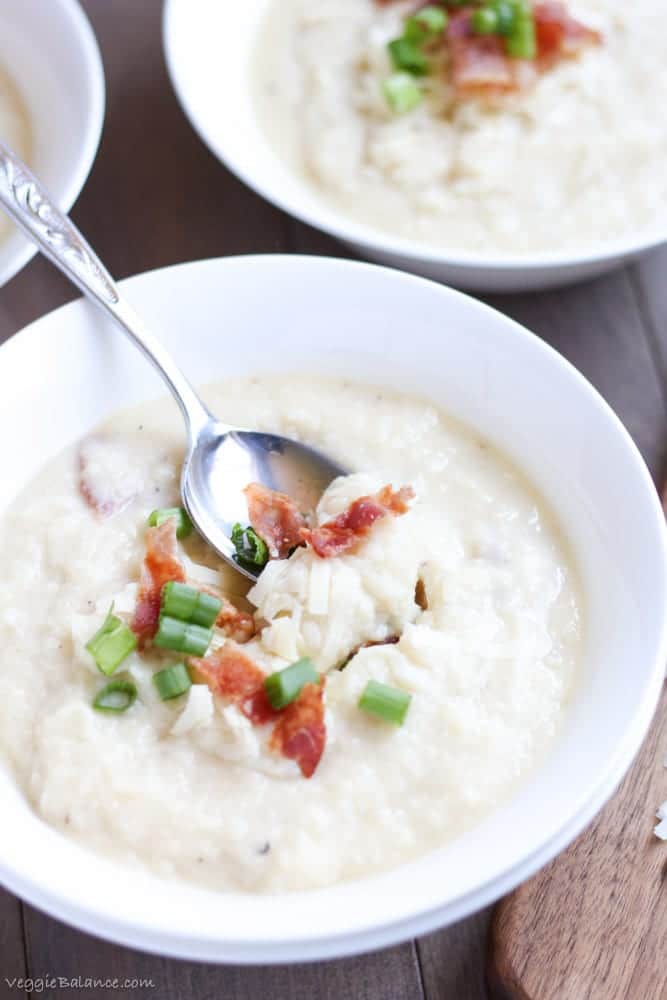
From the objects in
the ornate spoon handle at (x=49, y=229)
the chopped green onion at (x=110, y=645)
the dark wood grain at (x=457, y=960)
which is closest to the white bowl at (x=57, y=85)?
the ornate spoon handle at (x=49, y=229)

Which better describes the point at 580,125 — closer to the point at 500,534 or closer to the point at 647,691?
the point at 500,534

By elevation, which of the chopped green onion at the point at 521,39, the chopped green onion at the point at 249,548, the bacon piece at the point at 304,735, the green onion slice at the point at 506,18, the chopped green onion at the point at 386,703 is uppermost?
the chopped green onion at the point at 249,548

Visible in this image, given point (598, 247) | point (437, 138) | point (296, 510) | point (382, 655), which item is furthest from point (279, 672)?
point (437, 138)

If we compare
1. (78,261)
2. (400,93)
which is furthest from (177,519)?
(400,93)

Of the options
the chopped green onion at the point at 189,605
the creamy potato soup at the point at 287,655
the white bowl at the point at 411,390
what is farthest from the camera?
the chopped green onion at the point at 189,605

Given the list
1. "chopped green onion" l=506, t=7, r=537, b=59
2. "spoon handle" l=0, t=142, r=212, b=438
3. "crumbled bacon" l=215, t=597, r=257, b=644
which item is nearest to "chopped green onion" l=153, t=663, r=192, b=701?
"crumbled bacon" l=215, t=597, r=257, b=644

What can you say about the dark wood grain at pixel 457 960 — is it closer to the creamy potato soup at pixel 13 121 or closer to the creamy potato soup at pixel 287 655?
the creamy potato soup at pixel 287 655

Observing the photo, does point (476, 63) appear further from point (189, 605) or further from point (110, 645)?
point (110, 645)

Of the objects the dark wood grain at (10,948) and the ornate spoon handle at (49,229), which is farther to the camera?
the ornate spoon handle at (49,229)
